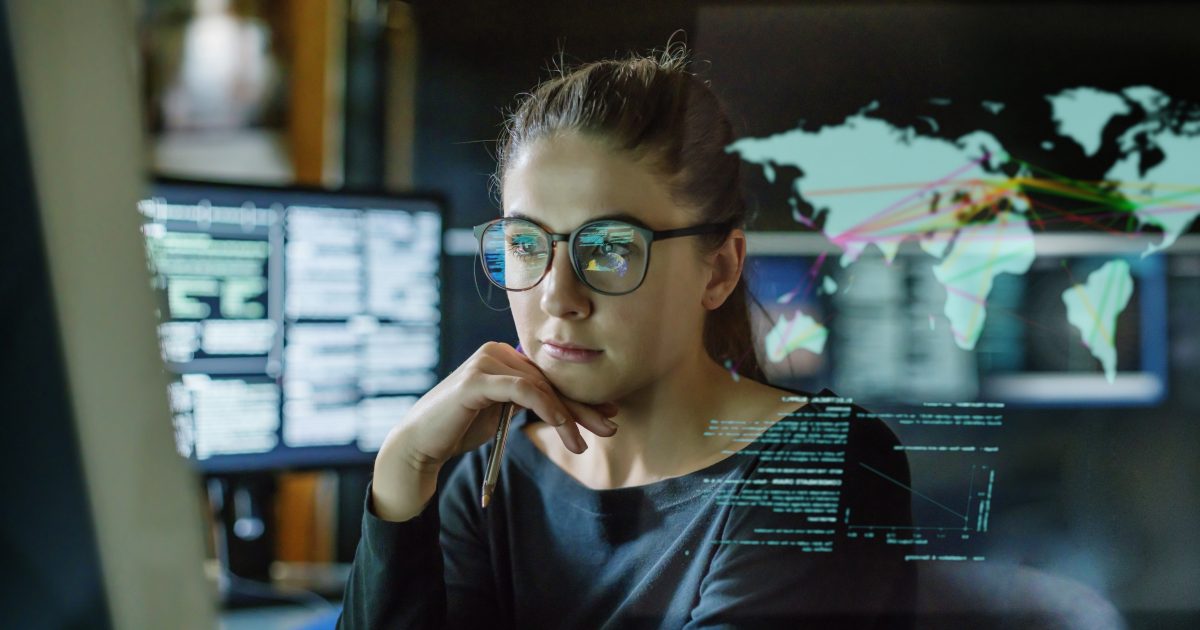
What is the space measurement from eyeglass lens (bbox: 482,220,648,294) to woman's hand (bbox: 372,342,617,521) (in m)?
0.07

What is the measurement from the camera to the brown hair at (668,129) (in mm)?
650

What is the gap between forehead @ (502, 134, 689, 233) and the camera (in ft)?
2.10

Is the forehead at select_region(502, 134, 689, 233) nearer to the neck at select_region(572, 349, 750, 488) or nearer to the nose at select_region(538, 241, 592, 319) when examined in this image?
the nose at select_region(538, 241, 592, 319)

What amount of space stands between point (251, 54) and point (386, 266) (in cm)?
35

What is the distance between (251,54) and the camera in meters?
0.99

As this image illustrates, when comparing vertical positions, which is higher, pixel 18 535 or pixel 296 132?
pixel 296 132

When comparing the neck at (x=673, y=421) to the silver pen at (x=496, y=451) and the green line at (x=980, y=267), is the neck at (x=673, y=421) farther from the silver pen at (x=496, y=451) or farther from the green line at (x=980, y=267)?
the green line at (x=980, y=267)

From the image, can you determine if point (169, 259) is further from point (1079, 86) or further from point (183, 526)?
point (1079, 86)

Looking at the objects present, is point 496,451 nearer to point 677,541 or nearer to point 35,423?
point 677,541

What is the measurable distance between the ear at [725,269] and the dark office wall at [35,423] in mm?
449

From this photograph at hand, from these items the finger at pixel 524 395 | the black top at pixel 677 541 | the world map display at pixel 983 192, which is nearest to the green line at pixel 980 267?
the world map display at pixel 983 192

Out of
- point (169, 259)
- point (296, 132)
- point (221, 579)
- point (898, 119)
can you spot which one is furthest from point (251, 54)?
point (898, 119)

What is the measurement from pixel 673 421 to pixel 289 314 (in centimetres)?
42

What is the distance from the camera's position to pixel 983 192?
72cm
